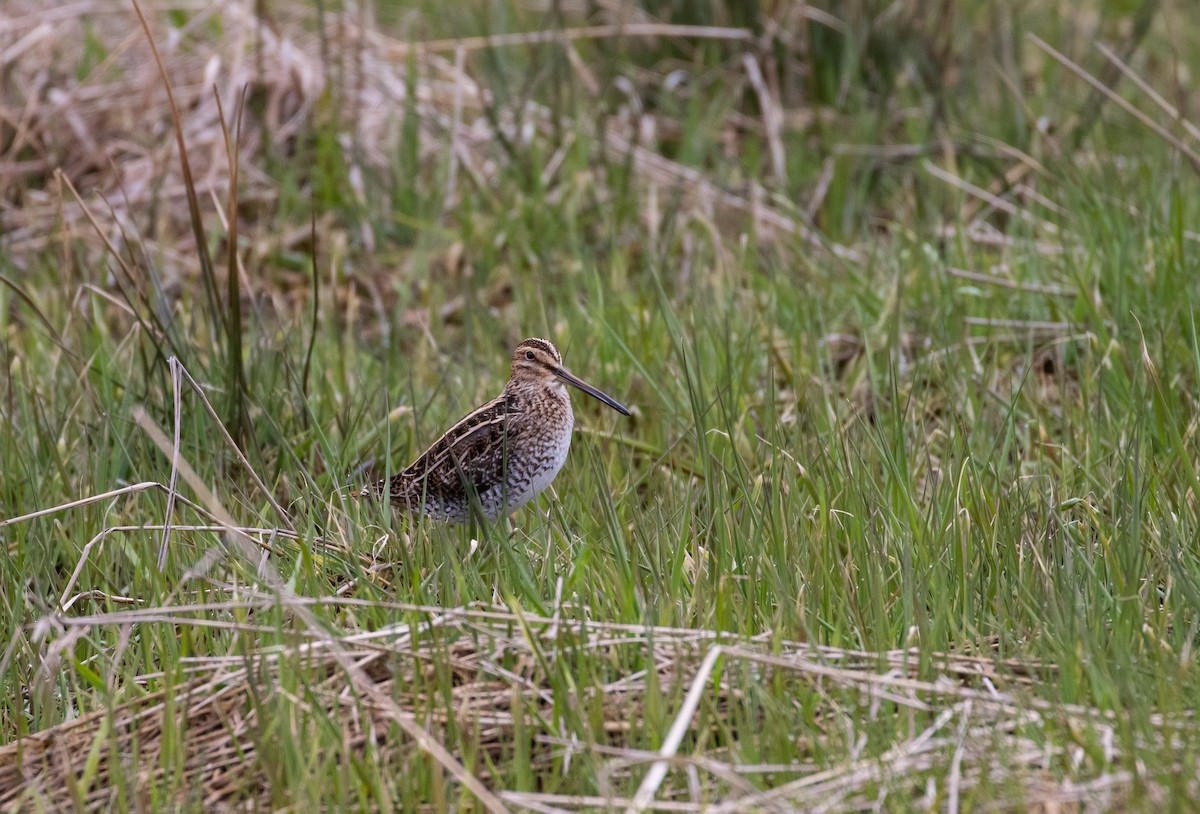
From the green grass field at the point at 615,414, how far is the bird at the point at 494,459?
0.11m

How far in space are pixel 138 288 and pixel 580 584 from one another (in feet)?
6.30

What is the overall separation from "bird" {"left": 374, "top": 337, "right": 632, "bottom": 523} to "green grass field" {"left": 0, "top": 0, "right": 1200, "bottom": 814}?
4.2 inches

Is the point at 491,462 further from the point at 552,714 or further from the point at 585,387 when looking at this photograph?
the point at 552,714

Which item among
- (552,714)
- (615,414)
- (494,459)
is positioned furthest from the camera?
(615,414)

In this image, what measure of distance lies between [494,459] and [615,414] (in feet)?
2.66

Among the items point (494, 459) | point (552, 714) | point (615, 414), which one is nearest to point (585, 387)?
point (494, 459)

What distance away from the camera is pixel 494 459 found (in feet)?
13.8

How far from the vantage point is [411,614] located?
3.05 m

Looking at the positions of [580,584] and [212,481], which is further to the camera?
[212,481]

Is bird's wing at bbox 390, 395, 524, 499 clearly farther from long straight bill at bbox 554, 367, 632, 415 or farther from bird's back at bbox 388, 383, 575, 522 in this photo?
long straight bill at bbox 554, 367, 632, 415

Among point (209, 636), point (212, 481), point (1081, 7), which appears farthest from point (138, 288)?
point (1081, 7)

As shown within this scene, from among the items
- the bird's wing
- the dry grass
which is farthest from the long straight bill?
the dry grass

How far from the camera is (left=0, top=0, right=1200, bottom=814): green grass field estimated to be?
2803 millimetres

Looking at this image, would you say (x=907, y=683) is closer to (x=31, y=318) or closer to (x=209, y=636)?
(x=209, y=636)
